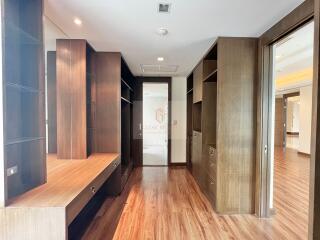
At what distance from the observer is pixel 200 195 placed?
A: 362 centimetres

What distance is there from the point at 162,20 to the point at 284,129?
8.71 meters

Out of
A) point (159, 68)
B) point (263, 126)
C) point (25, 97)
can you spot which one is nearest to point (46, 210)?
point (25, 97)

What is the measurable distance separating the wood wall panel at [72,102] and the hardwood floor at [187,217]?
1076 mm

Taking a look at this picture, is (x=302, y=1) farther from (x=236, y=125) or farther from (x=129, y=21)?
(x=129, y=21)

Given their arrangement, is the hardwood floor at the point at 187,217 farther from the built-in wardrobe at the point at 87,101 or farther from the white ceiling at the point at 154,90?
the white ceiling at the point at 154,90

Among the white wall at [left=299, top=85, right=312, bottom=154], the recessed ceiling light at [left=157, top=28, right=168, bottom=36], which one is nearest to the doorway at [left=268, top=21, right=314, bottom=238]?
the white wall at [left=299, top=85, right=312, bottom=154]

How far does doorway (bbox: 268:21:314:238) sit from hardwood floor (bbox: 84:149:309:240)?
17 millimetres

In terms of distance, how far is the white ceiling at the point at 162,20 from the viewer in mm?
1994

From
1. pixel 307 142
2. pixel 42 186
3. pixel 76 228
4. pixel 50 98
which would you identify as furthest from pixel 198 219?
pixel 307 142

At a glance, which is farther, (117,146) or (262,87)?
(117,146)

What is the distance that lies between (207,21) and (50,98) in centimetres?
233

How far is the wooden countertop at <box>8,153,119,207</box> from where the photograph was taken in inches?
58.3

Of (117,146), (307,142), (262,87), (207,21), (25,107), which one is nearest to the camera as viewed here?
(25,107)

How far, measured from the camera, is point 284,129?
8859 mm
